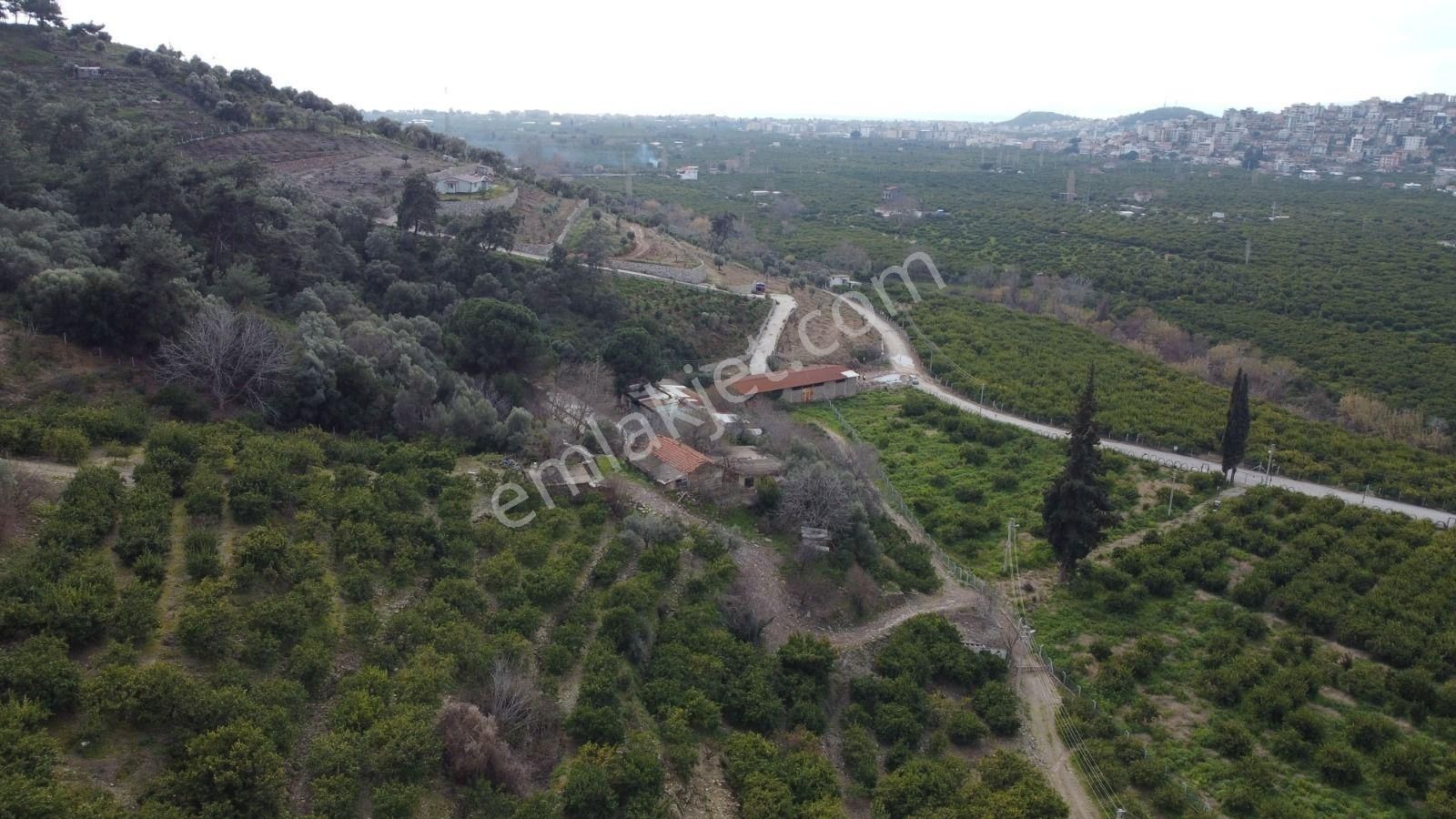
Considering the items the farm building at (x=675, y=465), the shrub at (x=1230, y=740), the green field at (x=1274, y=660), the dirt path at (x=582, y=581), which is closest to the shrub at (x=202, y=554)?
the dirt path at (x=582, y=581)

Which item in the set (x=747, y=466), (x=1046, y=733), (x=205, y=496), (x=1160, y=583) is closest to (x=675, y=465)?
(x=747, y=466)

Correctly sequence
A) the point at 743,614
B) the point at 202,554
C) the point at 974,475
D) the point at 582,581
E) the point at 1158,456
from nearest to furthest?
the point at 202,554 → the point at 582,581 → the point at 743,614 → the point at 974,475 → the point at 1158,456

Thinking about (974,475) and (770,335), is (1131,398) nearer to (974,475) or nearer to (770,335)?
(974,475)

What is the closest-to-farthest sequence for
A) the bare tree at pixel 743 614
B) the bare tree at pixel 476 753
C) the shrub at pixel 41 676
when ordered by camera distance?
1. the shrub at pixel 41 676
2. the bare tree at pixel 476 753
3. the bare tree at pixel 743 614

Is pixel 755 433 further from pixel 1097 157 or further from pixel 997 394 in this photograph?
pixel 1097 157

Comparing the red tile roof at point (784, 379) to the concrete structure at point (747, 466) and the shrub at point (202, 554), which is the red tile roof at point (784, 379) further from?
the shrub at point (202, 554)

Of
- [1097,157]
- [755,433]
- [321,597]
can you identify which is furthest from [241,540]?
[1097,157]
